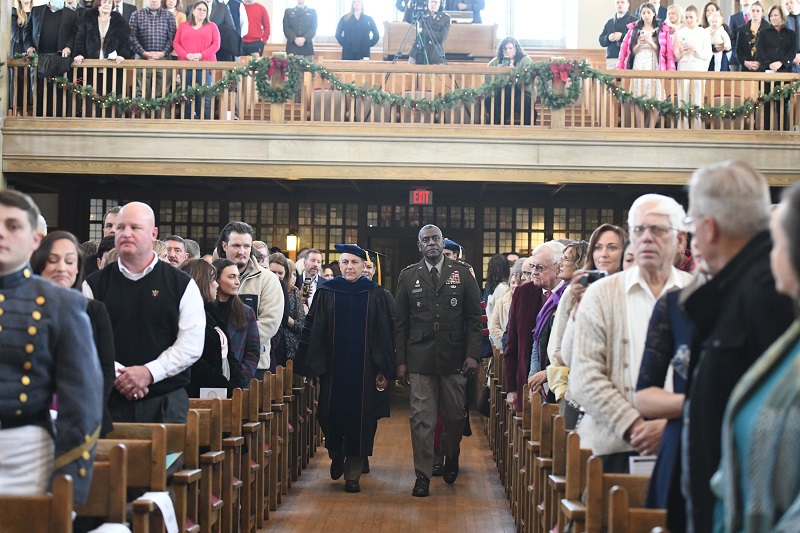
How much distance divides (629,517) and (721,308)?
814 mm

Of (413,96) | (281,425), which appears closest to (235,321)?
(281,425)

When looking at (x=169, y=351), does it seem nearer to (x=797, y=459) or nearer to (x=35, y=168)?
(x=797, y=459)

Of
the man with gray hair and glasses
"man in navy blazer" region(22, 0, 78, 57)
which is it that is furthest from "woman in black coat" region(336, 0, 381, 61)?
the man with gray hair and glasses

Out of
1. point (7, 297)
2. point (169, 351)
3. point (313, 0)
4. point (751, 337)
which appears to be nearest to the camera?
point (751, 337)

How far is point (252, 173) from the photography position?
47.9 ft

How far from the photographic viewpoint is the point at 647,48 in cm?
1487

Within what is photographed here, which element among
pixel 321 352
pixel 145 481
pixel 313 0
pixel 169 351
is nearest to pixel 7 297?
pixel 145 481

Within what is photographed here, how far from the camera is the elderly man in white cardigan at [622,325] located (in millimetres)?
4332

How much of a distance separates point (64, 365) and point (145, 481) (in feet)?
3.26

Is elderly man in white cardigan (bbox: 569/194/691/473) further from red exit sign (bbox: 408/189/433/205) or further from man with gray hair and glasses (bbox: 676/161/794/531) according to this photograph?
red exit sign (bbox: 408/189/433/205)

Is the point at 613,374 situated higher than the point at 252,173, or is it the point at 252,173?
the point at 252,173

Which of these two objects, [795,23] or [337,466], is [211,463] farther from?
[795,23]

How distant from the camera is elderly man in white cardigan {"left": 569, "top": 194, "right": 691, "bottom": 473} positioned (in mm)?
4332

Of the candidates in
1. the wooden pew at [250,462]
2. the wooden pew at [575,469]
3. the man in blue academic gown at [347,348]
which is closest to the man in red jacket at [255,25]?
the man in blue academic gown at [347,348]
